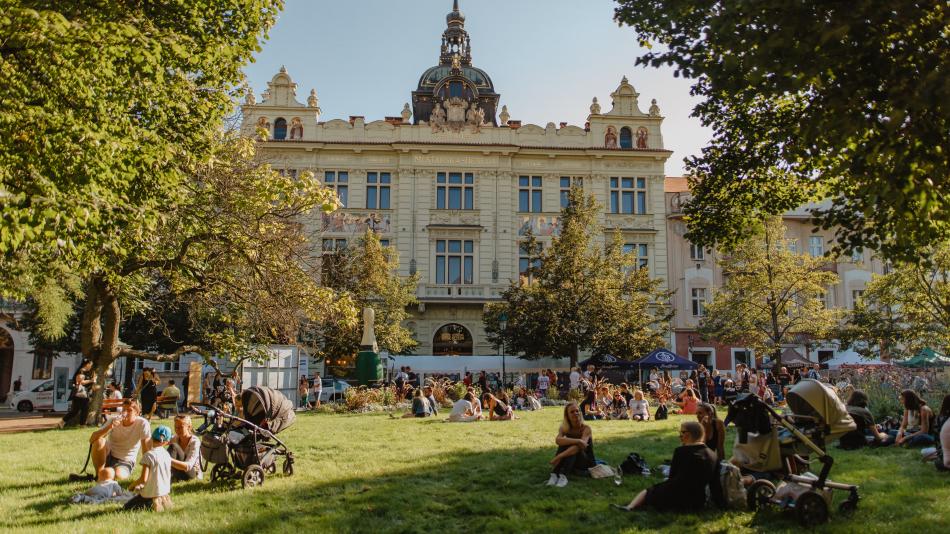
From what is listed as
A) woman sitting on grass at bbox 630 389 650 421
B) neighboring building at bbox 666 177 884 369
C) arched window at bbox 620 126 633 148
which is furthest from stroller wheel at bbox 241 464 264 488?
arched window at bbox 620 126 633 148

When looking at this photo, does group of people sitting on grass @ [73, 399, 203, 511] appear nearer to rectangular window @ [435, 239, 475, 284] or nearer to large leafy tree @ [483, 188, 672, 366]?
large leafy tree @ [483, 188, 672, 366]

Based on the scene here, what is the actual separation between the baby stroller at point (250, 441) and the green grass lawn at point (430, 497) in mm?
227

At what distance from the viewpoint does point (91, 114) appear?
32.6ft

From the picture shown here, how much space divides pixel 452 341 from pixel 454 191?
8.71 meters

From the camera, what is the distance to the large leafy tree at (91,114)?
27.6 feet

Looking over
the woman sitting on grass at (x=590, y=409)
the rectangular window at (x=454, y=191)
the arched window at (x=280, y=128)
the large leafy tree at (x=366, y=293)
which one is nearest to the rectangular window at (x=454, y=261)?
the rectangular window at (x=454, y=191)

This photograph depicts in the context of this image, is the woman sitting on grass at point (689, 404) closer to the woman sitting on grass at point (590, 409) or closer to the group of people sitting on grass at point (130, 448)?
the woman sitting on grass at point (590, 409)

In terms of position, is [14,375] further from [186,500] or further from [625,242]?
[186,500]

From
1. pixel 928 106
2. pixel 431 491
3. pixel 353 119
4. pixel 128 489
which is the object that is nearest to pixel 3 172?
pixel 128 489

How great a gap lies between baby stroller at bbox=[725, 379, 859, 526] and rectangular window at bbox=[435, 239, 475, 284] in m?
31.0

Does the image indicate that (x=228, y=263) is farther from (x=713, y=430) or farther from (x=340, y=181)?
(x=340, y=181)

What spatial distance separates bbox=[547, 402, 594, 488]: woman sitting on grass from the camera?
30.2 ft

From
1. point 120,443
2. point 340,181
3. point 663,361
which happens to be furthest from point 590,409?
point 340,181

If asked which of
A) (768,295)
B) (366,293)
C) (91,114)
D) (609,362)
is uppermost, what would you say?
(91,114)
